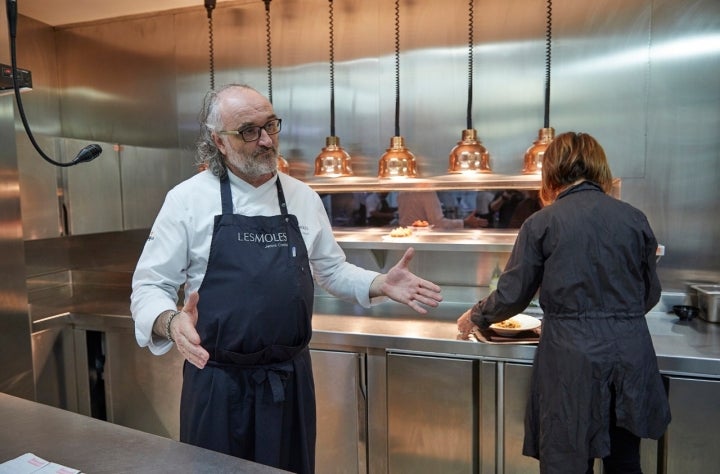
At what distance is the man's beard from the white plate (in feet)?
4.10

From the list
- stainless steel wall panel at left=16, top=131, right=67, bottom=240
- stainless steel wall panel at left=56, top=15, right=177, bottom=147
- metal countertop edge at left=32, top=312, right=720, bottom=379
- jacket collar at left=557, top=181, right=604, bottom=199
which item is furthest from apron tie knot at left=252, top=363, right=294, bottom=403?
stainless steel wall panel at left=56, top=15, right=177, bottom=147

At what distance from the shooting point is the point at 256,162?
1660 mm

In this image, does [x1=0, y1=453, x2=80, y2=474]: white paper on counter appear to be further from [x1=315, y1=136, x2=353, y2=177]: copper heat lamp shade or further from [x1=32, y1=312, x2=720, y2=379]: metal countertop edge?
[x1=315, y1=136, x2=353, y2=177]: copper heat lamp shade

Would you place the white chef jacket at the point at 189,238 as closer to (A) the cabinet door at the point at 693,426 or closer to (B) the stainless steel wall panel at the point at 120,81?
(A) the cabinet door at the point at 693,426

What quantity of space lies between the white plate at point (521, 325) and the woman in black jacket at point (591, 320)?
34 centimetres

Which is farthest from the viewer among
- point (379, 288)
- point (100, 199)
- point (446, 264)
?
point (100, 199)

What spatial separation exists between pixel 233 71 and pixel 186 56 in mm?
365

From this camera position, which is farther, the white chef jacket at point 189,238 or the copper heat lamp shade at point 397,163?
the copper heat lamp shade at point 397,163

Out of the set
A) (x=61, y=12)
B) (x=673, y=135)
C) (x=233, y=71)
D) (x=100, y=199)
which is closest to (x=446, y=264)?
(x=673, y=135)

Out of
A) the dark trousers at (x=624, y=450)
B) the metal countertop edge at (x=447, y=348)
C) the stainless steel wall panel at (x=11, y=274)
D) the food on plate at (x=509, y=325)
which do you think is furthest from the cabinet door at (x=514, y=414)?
the stainless steel wall panel at (x=11, y=274)

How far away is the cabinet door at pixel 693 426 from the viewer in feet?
6.54

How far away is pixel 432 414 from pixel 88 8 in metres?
3.19

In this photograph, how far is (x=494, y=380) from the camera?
2229 mm

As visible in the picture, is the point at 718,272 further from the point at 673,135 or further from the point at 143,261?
the point at 143,261
